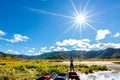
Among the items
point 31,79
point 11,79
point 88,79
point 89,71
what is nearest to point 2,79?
point 11,79

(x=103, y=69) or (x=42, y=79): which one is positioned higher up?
(x=103, y=69)

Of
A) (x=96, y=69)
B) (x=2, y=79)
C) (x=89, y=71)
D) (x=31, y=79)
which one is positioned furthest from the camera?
(x=96, y=69)

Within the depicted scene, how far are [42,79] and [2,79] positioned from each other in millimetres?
5698

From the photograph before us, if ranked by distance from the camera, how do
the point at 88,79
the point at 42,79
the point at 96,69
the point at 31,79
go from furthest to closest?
the point at 96,69
the point at 88,79
the point at 31,79
the point at 42,79

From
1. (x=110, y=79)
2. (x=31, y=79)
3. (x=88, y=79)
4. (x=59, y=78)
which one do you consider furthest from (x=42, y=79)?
(x=110, y=79)

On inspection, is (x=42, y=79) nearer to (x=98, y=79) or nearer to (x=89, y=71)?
(x=98, y=79)

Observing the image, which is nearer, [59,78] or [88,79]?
[59,78]

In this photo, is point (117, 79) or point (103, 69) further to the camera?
point (103, 69)

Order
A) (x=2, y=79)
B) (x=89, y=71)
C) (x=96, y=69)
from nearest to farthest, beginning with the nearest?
(x=2, y=79) < (x=89, y=71) < (x=96, y=69)

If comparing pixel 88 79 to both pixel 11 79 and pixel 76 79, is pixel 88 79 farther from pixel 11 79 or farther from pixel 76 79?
pixel 11 79

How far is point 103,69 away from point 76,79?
26.5m

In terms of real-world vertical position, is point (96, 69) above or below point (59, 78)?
above

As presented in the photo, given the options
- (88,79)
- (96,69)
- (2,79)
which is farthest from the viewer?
(96,69)

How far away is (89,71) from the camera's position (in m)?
44.3
